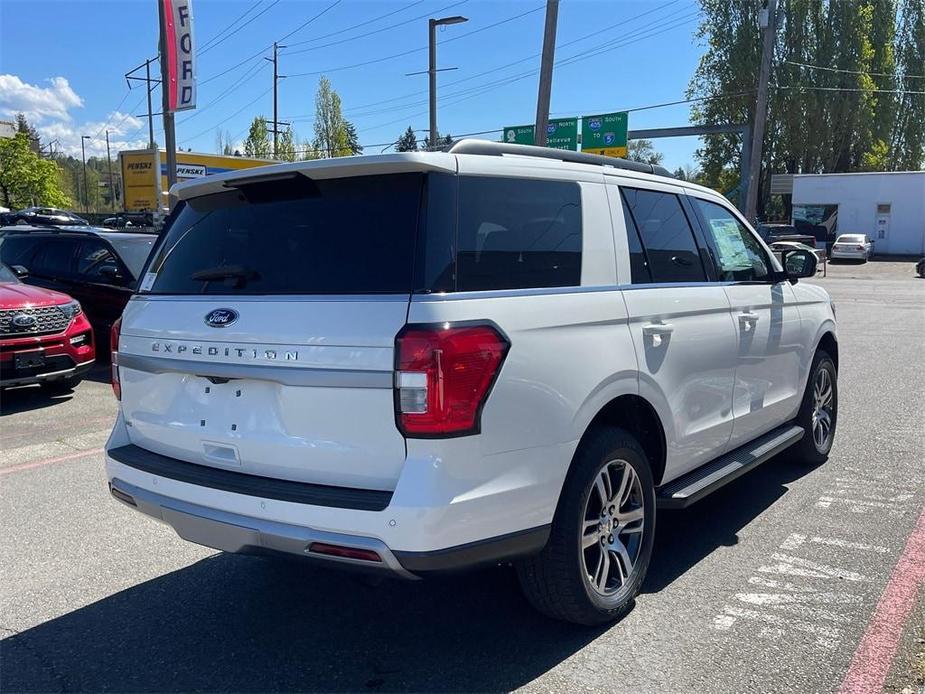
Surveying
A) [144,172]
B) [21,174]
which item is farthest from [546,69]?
[21,174]

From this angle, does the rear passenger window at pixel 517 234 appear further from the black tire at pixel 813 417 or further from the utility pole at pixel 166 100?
the utility pole at pixel 166 100

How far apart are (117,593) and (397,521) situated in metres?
2.00

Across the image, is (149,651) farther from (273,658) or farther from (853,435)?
(853,435)

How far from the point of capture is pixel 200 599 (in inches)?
149

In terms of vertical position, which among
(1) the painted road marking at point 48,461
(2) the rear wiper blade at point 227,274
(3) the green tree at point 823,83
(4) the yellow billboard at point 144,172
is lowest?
(1) the painted road marking at point 48,461

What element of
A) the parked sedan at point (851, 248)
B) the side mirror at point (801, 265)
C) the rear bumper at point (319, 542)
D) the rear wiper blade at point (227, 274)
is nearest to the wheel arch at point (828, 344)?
the side mirror at point (801, 265)

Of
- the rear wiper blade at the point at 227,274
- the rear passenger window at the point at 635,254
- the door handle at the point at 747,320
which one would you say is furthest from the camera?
the door handle at the point at 747,320

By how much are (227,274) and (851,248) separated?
126ft

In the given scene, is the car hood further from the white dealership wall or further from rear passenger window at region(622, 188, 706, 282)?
the white dealership wall

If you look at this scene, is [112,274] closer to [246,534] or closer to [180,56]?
[180,56]

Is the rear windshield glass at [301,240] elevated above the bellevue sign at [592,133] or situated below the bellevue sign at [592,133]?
below

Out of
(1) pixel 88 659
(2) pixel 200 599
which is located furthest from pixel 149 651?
(2) pixel 200 599

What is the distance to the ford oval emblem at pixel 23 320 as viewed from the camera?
791 centimetres

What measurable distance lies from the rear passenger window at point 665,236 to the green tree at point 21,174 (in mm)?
54267
